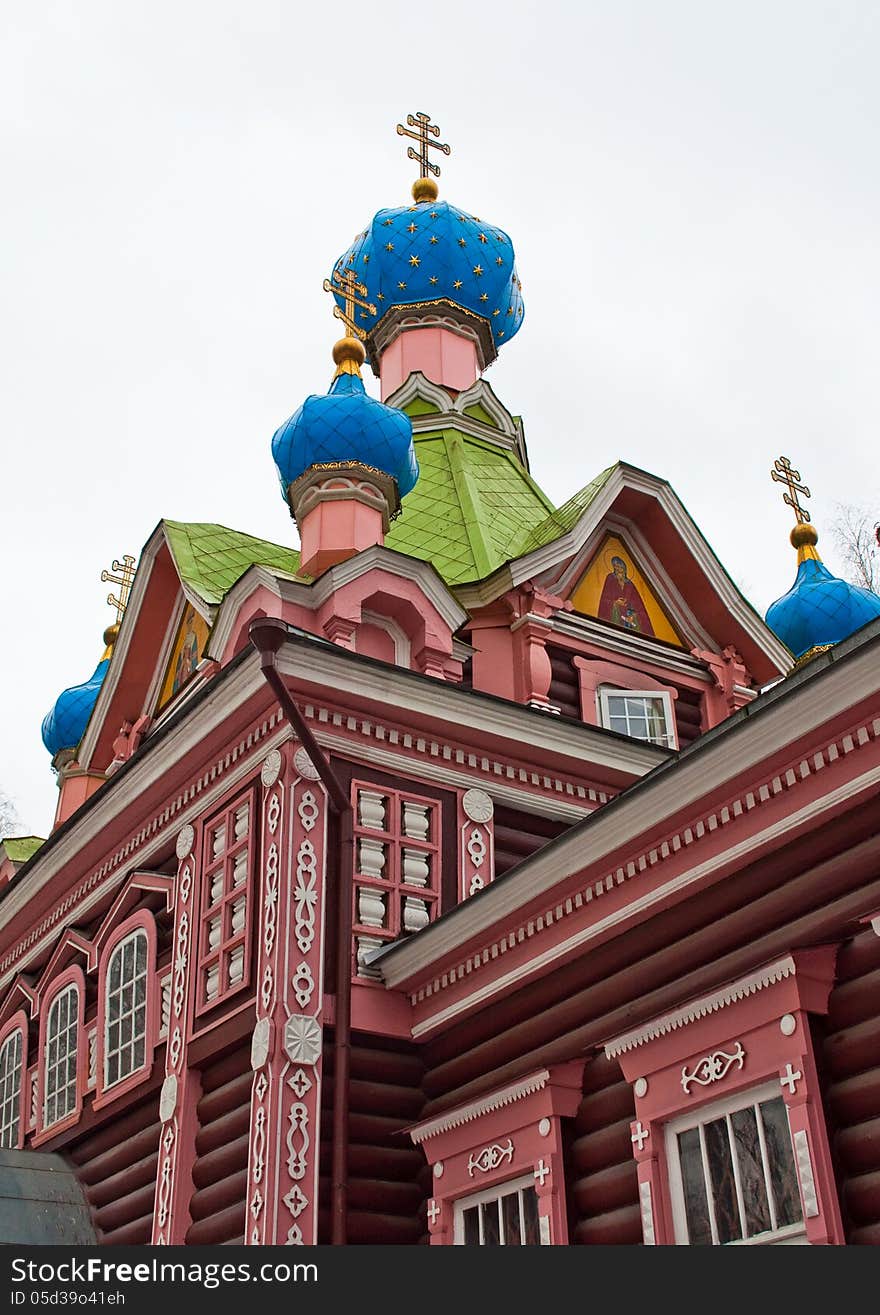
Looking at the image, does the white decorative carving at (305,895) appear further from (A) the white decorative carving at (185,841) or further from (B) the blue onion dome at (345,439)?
(B) the blue onion dome at (345,439)

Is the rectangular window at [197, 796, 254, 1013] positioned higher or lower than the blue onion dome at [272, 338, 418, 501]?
lower

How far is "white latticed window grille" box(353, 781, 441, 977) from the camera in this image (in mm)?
9430

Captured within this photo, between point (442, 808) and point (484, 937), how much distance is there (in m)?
1.50

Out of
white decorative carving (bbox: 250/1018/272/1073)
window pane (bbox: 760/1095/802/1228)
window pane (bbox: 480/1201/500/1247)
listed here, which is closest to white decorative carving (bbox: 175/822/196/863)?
white decorative carving (bbox: 250/1018/272/1073)

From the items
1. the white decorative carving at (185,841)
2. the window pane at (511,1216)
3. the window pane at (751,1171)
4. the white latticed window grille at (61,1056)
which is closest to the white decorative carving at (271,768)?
the white decorative carving at (185,841)

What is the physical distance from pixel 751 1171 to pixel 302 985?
3.07 m

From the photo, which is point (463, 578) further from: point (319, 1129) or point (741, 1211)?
point (741, 1211)

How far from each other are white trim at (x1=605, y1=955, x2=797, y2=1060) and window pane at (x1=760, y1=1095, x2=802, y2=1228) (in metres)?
0.46

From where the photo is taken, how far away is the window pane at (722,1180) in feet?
21.5

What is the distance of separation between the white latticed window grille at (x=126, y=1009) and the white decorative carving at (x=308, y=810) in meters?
2.01

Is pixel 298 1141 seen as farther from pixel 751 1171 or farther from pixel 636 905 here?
pixel 751 1171

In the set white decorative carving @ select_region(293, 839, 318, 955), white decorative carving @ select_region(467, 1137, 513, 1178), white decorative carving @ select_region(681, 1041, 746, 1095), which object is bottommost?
white decorative carving @ select_region(681, 1041, 746, 1095)

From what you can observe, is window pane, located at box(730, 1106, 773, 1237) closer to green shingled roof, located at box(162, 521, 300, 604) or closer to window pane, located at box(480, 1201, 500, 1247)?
window pane, located at box(480, 1201, 500, 1247)

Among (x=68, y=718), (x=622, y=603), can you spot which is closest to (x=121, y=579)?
(x=68, y=718)
